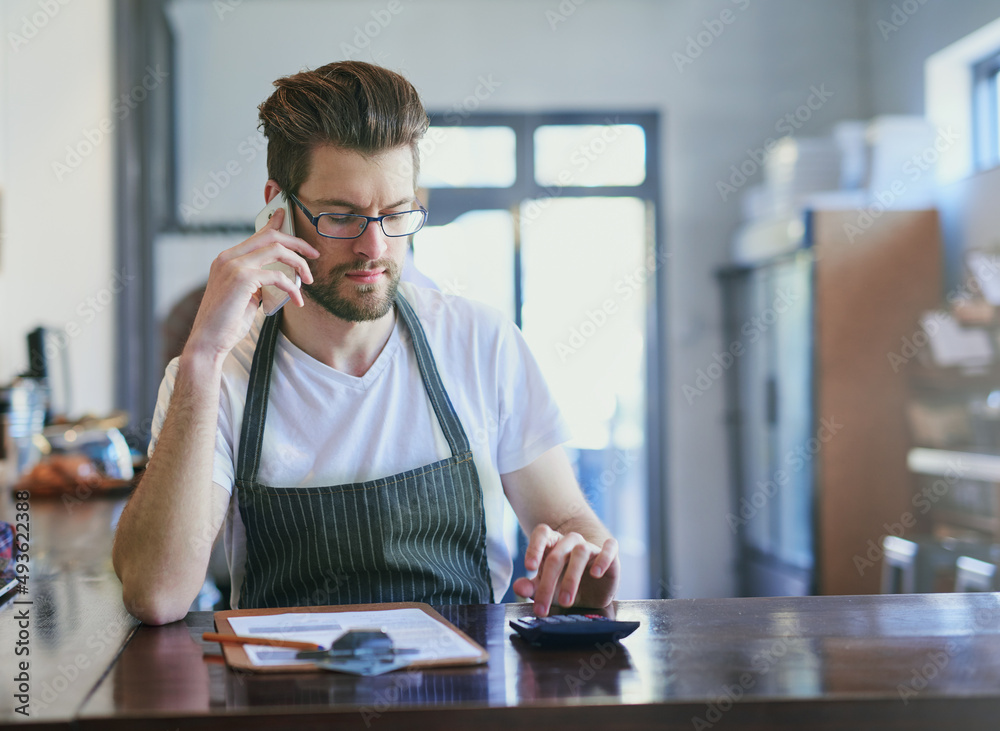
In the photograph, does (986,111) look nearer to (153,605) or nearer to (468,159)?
(468,159)

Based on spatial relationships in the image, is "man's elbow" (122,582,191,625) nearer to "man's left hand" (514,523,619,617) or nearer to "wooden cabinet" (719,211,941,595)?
"man's left hand" (514,523,619,617)

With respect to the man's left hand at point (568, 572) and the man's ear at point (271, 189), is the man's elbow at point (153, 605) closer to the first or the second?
the man's left hand at point (568, 572)

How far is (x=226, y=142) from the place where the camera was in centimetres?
473

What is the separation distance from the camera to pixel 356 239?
57.6 inches

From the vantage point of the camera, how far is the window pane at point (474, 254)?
4855mm

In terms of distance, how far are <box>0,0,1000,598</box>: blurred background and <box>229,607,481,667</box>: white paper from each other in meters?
2.98

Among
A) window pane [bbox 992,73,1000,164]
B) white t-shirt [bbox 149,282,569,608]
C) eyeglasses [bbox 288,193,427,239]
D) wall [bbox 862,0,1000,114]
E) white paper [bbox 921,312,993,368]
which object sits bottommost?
white t-shirt [bbox 149,282,569,608]

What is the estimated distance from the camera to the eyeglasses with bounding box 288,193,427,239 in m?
1.46

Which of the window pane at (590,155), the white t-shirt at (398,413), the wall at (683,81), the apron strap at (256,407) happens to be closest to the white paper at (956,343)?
the wall at (683,81)

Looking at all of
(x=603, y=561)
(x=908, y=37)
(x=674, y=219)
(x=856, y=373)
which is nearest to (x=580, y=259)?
(x=674, y=219)

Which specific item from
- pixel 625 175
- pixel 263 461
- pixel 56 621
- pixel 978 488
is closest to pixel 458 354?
pixel 263 461

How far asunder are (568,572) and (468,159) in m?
3.97

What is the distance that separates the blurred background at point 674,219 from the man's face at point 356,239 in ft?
8.35

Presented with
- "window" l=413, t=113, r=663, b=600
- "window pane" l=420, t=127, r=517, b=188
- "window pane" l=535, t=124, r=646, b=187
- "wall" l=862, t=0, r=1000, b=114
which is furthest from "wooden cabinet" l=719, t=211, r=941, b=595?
"window pane" l=420, t=127, r=517, b=188
